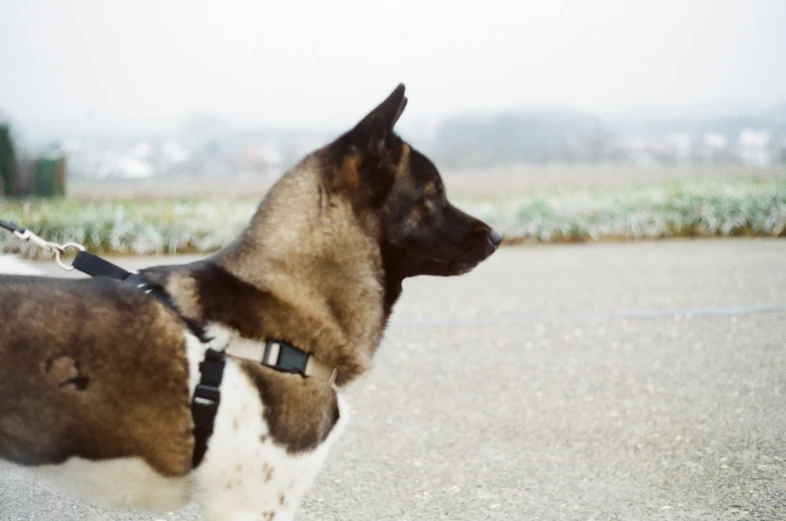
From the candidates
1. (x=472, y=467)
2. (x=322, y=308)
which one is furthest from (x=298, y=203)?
(x=472, y=467)

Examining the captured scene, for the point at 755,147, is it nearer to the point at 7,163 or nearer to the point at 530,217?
the point at 530,217

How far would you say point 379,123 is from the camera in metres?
2.34

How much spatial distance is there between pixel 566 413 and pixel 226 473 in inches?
99.1

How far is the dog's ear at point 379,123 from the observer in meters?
2.33

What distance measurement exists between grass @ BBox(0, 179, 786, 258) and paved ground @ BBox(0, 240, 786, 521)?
313cm

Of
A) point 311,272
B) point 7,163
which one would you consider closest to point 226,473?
point 311,272

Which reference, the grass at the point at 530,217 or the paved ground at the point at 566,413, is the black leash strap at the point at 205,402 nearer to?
the paved ground at the point at 566,413

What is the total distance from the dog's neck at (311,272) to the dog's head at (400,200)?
0.06 m

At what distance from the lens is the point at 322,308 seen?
2314mm

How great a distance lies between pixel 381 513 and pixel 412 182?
1.35 metres

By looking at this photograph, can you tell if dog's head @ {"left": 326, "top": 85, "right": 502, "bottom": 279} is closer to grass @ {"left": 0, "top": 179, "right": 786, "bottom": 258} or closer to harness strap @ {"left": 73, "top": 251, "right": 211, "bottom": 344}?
harness strap @ {"left": 73, "top": 251, "right": 211, "bottom": 344}

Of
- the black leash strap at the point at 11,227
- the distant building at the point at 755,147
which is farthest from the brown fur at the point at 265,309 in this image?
the distant building at the point at 755,147

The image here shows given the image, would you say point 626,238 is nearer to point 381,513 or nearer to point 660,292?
point 660,292

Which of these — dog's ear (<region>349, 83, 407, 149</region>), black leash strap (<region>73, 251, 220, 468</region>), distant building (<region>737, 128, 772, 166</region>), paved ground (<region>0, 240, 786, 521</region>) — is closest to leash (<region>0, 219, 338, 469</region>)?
black leash strap (<region>73, 251, 220, 468</region>)
